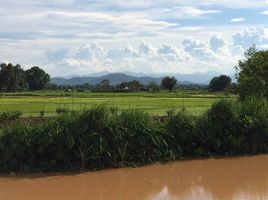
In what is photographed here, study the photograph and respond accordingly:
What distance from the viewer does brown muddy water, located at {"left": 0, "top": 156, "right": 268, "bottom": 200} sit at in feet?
31.2

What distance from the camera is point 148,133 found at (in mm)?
12492

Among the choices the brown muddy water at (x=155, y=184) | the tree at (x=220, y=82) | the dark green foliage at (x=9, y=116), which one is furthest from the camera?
the tree at (x=220, y=82)

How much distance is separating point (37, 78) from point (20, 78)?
6953mm

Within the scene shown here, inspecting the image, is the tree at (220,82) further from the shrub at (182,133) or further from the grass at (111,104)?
the shrub at (182,133)

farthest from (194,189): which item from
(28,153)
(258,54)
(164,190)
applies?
(258,54)

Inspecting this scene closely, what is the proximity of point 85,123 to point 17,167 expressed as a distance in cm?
180

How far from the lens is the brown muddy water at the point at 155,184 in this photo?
9.51 meters

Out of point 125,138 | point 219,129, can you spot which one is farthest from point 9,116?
point 219,129

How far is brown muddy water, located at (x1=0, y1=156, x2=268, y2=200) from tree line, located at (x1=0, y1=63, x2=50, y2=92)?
5716 cm

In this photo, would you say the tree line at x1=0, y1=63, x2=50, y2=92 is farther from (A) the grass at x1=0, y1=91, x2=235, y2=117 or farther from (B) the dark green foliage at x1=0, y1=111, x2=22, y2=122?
(B) the dark green foliage at x1=0, y1=111, x2=22, y2=122

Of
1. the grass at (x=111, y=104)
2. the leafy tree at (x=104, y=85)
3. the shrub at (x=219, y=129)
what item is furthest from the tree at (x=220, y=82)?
the shrub at (x=219, y=129)

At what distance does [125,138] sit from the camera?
12156 millimetres

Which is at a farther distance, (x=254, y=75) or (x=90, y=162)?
(x=254, y=75)

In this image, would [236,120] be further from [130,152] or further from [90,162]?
[90,162]
